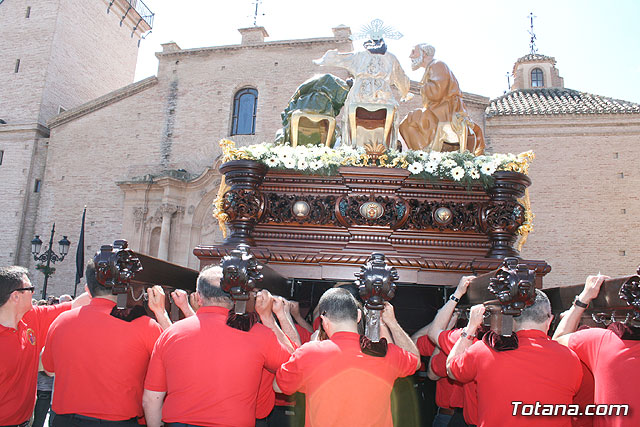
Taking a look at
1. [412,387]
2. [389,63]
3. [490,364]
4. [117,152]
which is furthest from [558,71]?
[490,364]

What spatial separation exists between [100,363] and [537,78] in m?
26.7

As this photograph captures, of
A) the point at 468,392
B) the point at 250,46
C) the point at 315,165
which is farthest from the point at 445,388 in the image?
the point at 250,46

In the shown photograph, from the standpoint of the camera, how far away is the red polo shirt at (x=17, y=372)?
3623 mm

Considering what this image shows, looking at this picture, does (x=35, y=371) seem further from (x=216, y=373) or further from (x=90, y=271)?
(x=216, y=373)

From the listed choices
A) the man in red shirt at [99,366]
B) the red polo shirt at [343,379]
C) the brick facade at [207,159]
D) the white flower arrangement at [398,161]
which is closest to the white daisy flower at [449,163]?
Result: the white flower arrangement at [398,161]

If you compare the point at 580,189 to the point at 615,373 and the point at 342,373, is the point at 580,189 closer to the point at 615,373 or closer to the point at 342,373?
the point at 615,373

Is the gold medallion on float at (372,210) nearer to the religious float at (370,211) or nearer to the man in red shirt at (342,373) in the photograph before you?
the religious float at (370,211)

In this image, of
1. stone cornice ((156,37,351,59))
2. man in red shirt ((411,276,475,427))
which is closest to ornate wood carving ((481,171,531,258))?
man in red shirt ((411,276,475,427))

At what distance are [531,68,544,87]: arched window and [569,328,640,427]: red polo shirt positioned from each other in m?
25.5

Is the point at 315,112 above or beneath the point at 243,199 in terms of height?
above

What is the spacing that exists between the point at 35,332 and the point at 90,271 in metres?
1.18

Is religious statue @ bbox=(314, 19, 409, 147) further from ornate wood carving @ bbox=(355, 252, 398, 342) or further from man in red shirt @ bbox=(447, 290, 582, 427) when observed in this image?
man in red shirt @ bbox=(447, 290, 582, 427)

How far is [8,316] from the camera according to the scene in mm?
3717

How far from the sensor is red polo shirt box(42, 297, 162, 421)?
3.21 m
